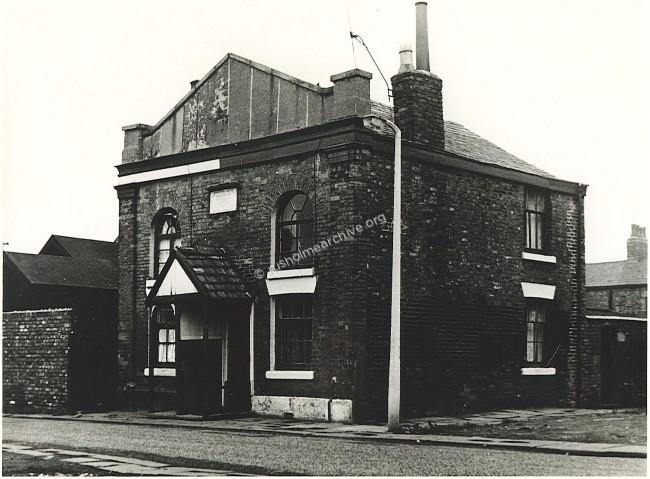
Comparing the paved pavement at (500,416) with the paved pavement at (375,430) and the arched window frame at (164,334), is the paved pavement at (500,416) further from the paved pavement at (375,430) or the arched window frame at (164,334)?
the arched window frame at (164,334)

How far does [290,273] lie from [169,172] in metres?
4.65

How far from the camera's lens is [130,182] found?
22.2m

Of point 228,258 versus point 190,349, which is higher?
point 228,258

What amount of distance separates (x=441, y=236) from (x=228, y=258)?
487 centimetres

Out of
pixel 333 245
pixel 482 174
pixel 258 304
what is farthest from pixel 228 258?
pixel 482 174

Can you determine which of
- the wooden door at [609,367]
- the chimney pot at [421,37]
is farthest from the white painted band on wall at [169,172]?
the wooden door at [609,367]

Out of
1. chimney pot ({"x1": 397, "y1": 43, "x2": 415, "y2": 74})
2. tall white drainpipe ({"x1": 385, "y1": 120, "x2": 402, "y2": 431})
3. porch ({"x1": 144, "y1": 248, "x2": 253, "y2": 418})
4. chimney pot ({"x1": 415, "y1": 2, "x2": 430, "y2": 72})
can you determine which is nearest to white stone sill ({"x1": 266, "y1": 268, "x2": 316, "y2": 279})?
porch ({"x1": 144, "y1": 248, "x2": 253, "y2": 418})

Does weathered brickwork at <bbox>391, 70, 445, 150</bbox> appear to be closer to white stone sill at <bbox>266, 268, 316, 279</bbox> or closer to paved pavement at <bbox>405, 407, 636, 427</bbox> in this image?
white stone sill at <bbox>266, 268, 316, 279</bbox>

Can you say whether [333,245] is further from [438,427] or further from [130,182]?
[130,182]

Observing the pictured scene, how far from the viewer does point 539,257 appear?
2184 cm

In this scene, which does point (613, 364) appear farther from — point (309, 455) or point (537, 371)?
point (309, 455)

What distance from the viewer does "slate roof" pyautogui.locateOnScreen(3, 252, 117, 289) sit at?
74.4 feet

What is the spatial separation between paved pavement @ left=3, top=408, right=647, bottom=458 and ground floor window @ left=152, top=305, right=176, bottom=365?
144cm

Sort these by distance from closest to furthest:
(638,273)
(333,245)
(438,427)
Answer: (438,427)
(333,245)
(638,273)
